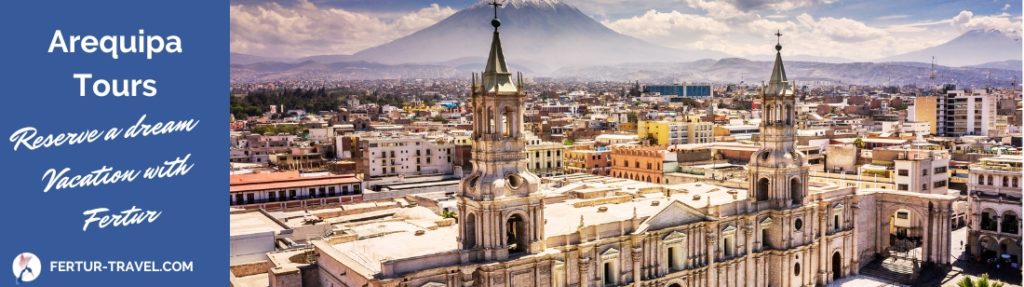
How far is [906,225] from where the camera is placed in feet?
163

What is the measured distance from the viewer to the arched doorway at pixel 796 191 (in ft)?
126

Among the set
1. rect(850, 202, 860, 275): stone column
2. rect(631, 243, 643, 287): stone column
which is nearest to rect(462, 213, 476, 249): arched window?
rect(631, 243, 643, 287): stone column

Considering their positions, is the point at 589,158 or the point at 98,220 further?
the point at 589,158

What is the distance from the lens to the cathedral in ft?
85.3

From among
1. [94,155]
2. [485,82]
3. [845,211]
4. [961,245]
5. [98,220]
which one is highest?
[485,82]

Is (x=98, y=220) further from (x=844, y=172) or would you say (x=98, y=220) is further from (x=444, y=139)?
(x=444, y=139)

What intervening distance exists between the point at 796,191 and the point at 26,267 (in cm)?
3244

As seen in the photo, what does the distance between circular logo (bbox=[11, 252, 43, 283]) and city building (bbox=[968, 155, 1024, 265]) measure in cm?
4535

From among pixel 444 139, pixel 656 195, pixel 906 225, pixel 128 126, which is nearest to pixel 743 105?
pixel 444 139

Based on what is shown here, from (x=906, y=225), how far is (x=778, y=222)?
16697 mm

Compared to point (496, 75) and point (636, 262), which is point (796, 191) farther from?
point (496, 75)

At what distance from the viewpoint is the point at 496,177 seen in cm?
2603

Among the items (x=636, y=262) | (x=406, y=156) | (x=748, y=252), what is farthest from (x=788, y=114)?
(x=406, y=156)

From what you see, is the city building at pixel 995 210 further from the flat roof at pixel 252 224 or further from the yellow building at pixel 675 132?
the yellow building at pixel 675 132
